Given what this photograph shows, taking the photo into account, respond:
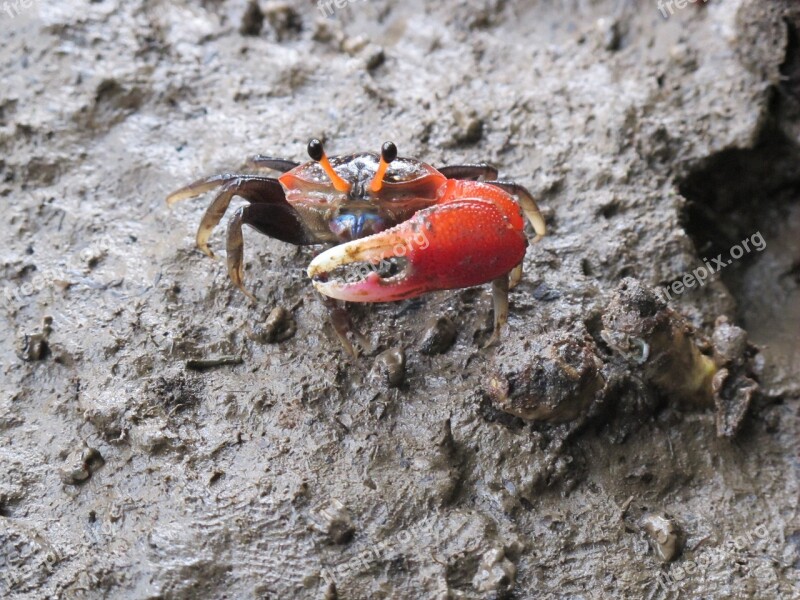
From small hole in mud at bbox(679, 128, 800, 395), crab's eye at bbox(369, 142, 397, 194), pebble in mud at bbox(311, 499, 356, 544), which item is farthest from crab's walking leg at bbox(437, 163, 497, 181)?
pebble in mud at bbox(311, 499, 356, 544)

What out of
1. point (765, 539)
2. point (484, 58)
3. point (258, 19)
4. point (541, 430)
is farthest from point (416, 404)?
point (258, 19)

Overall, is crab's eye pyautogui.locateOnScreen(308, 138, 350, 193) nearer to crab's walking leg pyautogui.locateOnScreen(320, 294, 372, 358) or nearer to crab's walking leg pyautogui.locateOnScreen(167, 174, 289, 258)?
crab's walking leg pyautogui.locateOnScreen(167, 174, 289, 258)

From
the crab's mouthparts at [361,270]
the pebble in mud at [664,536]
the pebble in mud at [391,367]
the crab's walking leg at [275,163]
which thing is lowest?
the pebble in mud at [664,536]

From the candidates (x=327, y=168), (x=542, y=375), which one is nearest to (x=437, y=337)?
(x=542, y=375)

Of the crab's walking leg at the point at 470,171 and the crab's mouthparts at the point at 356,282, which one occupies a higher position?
the crab's walking leg at the point at 470,171

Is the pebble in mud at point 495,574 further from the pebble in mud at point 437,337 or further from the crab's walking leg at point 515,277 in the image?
the crab's walking leg at point 515,277

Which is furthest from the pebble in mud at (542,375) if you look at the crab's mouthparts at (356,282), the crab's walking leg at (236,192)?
the crab's walking leg at (236,192)

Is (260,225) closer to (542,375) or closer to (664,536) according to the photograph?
(542,375)
